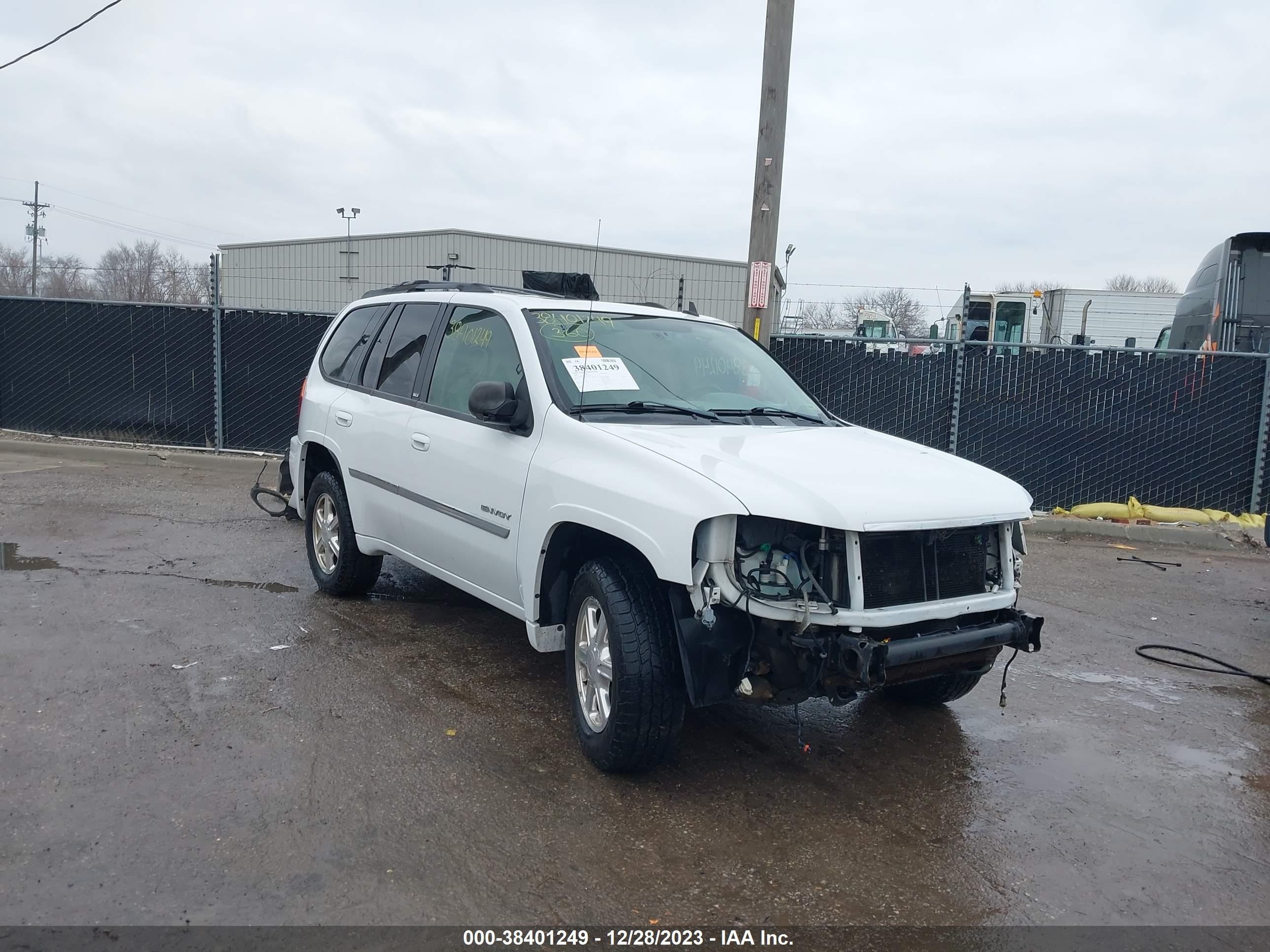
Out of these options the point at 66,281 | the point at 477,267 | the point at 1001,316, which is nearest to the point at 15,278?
the point at 66,281

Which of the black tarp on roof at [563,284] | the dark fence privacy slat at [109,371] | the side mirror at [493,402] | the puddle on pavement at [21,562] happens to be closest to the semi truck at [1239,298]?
the black tarp on roof at [563,284]

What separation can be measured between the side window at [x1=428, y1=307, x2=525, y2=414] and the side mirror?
265 mm

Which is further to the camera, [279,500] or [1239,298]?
[1239,298]

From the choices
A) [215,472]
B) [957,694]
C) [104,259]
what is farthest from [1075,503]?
[104,259]

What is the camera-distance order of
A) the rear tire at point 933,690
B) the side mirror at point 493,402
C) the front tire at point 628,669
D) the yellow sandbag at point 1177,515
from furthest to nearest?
the yellow sandbag at point 1177,515, the rear tire at point 933,690, the side mirror at point 493,402, the front tire at point 628,669

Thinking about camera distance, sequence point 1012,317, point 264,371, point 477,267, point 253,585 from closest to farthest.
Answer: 1. point 253,585
2. point 264,371
3. point 1012,317
4. point 477,267

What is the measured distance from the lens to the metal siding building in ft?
85.0

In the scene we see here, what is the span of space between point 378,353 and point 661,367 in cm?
199

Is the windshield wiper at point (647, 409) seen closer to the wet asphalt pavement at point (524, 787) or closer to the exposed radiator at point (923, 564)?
the exposed radiator at point (923, 564)

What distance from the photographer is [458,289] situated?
5617 millimetres

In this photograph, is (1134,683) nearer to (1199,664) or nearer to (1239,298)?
(1199,664)

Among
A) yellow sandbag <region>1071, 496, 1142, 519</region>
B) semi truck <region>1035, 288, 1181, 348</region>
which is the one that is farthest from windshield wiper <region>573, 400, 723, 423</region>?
semi truck <region>1035, 288, 1181, 348</region>

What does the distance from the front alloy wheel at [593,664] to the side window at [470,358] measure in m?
1.20

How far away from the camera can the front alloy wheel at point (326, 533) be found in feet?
20.4
